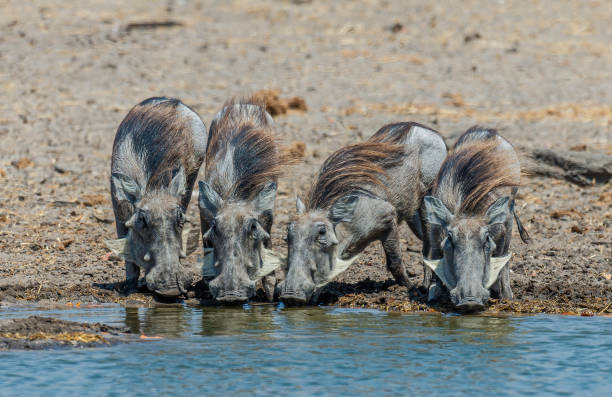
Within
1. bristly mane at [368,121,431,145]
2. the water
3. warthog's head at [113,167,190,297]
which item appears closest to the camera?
the water

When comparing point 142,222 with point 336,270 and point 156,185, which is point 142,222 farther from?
point 336,270

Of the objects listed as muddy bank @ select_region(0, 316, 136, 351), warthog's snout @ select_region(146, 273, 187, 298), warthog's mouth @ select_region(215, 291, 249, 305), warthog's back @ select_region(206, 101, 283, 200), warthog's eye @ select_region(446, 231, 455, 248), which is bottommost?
muddy bank @ select_region(0, 316, 136, 351)

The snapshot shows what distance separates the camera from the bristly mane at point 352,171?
8.69 meters

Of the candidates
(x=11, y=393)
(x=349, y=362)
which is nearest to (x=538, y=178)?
(x=349, y=362)

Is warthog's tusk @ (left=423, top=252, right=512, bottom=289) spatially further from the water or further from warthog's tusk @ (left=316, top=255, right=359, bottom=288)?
warthog's tusk @ (left=316, top=255, right=359, bottom=288)

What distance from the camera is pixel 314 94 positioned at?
54.5ft

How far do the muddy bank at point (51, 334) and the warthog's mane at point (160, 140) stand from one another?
1874 millimetres

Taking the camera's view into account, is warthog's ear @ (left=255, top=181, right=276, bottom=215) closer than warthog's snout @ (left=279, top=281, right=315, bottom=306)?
No

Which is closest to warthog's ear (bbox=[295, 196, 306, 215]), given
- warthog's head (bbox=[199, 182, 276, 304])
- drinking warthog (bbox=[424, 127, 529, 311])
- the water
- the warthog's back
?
warthog's head (bbox=[199, 182, 276, 304])

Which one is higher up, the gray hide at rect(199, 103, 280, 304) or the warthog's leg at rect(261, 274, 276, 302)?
the gray hide at rect(199, 103, 280, 304)

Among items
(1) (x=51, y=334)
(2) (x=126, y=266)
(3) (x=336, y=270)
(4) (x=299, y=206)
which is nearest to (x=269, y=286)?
(3) (x=336, y=270)

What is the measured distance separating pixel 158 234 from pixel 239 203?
2.32 ft

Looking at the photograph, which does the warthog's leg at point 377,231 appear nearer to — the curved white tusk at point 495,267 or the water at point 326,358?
the water at point 326,358

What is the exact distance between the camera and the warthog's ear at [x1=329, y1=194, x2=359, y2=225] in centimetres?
851
